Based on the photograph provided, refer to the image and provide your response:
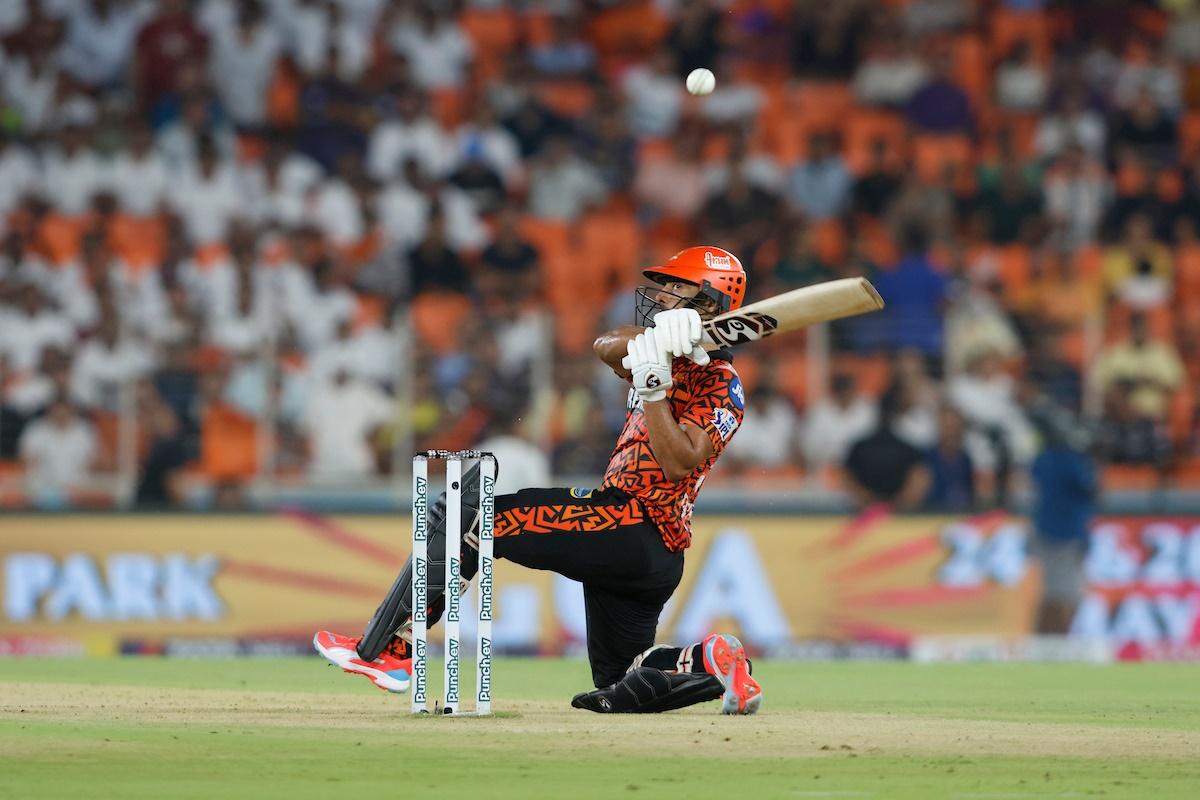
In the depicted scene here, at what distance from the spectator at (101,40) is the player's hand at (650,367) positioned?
13117mm

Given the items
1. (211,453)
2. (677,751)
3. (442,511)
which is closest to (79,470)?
(211,453)

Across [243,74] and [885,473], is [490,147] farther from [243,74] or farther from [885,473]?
[885,473]

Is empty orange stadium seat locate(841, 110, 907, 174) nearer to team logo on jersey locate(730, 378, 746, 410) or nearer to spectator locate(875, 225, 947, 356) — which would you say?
spectator locate(875, 225, 947, 356)

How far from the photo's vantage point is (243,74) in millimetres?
19547

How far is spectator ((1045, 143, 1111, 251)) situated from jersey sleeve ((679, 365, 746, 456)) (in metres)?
10.6

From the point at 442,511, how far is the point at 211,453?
7.82 m

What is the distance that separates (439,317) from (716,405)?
8671 millimetres

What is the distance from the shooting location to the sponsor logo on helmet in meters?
8.57

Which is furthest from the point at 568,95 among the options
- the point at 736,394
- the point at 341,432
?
the point at 736,394

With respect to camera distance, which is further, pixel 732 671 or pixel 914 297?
pixel 914 297

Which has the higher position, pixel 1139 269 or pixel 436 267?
pixel 1139 269

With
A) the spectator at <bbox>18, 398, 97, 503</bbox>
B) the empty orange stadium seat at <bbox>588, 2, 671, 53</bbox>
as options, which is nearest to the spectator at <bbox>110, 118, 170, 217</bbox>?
the spectator at <bbox>18, 398, 97, 503</bbox>

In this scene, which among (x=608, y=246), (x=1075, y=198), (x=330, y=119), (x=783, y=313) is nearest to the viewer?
(x=783, y=313)

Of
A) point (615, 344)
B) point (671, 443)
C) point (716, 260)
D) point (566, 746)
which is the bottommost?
point (566, 746)
